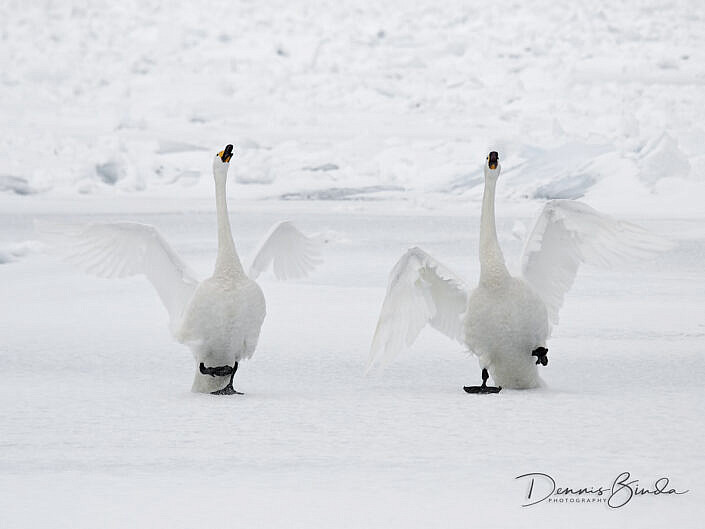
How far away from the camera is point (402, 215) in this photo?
47.8 feet

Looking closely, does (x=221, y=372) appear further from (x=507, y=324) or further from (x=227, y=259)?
(x=507, y=324)

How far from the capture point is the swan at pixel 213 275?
18.7 ft

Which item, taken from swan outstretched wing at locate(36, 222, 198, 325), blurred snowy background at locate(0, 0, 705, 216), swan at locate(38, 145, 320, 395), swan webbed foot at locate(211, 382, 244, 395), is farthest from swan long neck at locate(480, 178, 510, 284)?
blurred snowy background at locate(0, 0, 705, 216)

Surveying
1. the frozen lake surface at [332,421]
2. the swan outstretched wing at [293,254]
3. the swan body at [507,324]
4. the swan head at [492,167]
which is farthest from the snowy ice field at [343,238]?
the swan head at [492,167]

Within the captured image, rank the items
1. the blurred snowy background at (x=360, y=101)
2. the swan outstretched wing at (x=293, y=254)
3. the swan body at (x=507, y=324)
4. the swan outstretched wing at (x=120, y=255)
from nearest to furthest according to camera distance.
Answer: the swan body at (x=507, y=324), the swan outstretched wing at (x=120, y=255), the swan outstretched wing at (x=293, y=254), the blurred snowy background at (x=360, y=101)

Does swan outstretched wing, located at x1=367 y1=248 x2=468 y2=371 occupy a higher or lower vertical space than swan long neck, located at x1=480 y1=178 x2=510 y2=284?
lower

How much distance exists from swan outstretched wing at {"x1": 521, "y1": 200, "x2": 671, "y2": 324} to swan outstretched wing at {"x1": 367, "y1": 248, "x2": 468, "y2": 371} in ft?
1.30

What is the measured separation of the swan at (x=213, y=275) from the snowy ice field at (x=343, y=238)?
9.5 inches

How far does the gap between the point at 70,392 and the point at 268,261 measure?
1604mm

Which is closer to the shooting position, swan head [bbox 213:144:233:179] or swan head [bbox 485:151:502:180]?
swan head [bbox 485:151:502:180]

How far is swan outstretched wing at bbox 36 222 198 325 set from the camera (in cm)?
633
